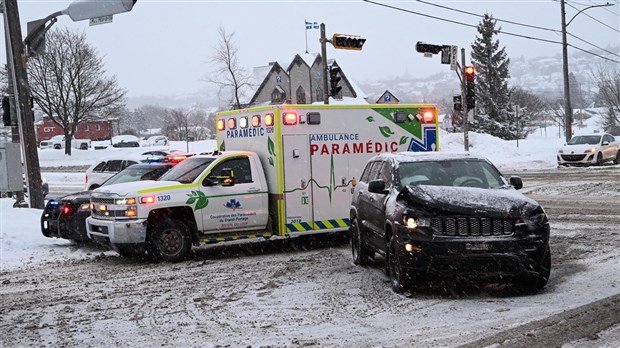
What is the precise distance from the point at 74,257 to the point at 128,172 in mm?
2430

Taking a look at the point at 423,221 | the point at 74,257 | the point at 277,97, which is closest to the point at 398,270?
the point at 423,221

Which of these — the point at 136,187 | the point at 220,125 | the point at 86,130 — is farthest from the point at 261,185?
the point at 86,130

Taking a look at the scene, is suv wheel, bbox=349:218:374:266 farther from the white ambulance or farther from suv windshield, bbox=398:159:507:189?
the white ambulance

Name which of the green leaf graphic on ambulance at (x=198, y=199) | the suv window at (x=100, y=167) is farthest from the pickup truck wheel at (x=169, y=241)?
the suv window at (x=100, y=167)

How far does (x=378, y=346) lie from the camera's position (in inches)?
246

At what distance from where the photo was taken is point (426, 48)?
27594 millimetres

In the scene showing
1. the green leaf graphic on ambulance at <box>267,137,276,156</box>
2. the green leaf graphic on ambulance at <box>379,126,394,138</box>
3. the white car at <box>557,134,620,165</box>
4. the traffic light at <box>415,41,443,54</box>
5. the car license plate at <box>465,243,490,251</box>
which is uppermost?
the traffic light at <box>415,41,443,54</box>

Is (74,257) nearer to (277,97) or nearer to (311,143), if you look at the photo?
(311,143)

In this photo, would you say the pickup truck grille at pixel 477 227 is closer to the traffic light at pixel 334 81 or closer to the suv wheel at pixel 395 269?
the suv wheel at pixel 395 269

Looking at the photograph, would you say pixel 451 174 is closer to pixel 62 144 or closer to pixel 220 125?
pixel 220 125

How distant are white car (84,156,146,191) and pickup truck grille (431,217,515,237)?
15.8m

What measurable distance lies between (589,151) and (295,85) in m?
49.8

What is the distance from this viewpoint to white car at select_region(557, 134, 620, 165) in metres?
32.0

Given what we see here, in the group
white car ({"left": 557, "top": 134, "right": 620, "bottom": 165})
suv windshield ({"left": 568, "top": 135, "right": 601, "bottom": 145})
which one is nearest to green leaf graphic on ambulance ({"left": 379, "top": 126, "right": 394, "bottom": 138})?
white car ({"left": 557, "top": 134, "right": 620, "bottom": 165})
